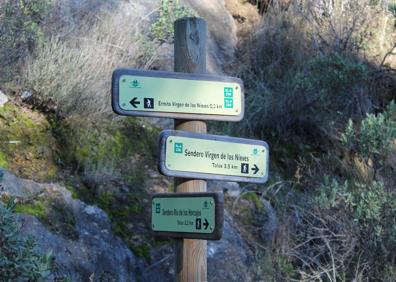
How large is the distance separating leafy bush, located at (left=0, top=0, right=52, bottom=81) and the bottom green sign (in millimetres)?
3838

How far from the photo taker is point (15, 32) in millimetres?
7789

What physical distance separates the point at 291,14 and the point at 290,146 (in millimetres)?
2891

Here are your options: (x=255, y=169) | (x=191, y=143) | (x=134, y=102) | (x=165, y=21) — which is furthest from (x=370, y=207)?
(x=165, y=21)

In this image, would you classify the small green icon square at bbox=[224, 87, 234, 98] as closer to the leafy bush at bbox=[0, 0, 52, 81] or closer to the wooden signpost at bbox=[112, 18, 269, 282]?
the wooden signpost at bbox=[112, 18, 269, 282]

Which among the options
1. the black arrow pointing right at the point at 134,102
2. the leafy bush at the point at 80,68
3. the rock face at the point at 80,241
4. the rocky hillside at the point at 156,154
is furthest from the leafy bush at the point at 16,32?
the black arrow pointing right at the point at 134,102

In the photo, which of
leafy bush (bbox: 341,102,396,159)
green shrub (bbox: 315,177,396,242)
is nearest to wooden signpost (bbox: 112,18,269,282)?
green shrub (bbox: 315,177,396,242)

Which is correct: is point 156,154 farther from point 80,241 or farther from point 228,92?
point 228,92

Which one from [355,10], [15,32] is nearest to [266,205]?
[15,32]

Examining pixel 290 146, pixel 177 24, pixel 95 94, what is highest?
pixel 177 24

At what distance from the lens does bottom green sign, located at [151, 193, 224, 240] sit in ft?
12.6

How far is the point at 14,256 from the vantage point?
13.6 ft

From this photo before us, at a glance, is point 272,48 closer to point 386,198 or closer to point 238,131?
point 238,131

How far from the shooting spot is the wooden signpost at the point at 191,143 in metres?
3.91

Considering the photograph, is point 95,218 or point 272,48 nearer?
point 95,218
